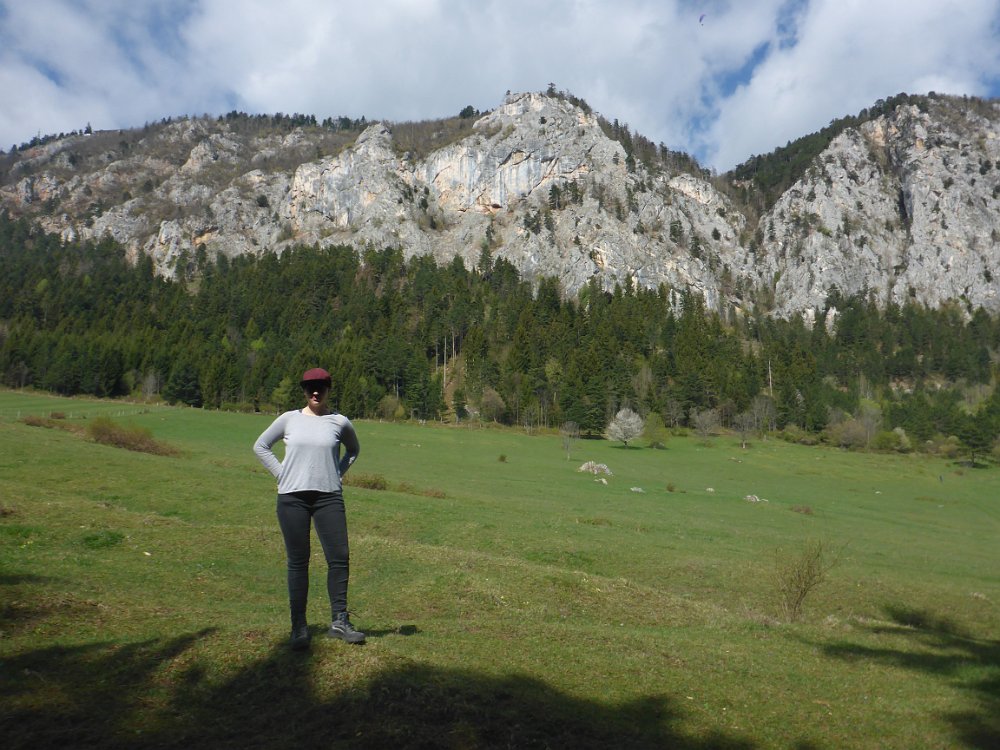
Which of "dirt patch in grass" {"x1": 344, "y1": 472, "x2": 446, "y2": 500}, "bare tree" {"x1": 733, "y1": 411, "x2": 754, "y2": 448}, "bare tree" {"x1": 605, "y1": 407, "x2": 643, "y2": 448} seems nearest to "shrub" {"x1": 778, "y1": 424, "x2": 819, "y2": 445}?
"bare tree" {"x1": 733, "y1": 411, "x2": 754, "y2": 448}

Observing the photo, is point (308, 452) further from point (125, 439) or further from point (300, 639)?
point (125, 439)

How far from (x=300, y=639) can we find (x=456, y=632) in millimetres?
3178

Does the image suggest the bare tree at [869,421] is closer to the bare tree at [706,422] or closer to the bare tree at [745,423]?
the bare tree at [745,423]

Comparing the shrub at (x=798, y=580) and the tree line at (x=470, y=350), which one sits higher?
the tree line at (x=470, y=350)

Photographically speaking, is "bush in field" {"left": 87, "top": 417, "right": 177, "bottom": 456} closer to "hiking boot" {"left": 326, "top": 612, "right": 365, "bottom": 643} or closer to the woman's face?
the woman's face

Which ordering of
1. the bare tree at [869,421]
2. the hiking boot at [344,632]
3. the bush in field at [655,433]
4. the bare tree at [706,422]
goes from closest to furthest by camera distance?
the hiking boot at [344,632]
the bush in field at [655,433]
the bare tree at [706,422]
the bare tree at [869,421]

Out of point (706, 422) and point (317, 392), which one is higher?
point (317, 392)

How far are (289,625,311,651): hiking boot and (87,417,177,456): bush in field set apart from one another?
36674mm

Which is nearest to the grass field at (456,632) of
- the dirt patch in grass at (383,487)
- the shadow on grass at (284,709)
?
the shadow on grass at (284,709)

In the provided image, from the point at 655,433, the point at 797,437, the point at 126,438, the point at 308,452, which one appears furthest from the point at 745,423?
the point at 308,452

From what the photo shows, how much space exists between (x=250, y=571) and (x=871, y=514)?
50.4 meters

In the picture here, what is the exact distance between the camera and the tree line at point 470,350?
366 feet

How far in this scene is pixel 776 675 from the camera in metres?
8.75

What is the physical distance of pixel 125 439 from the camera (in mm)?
37969
